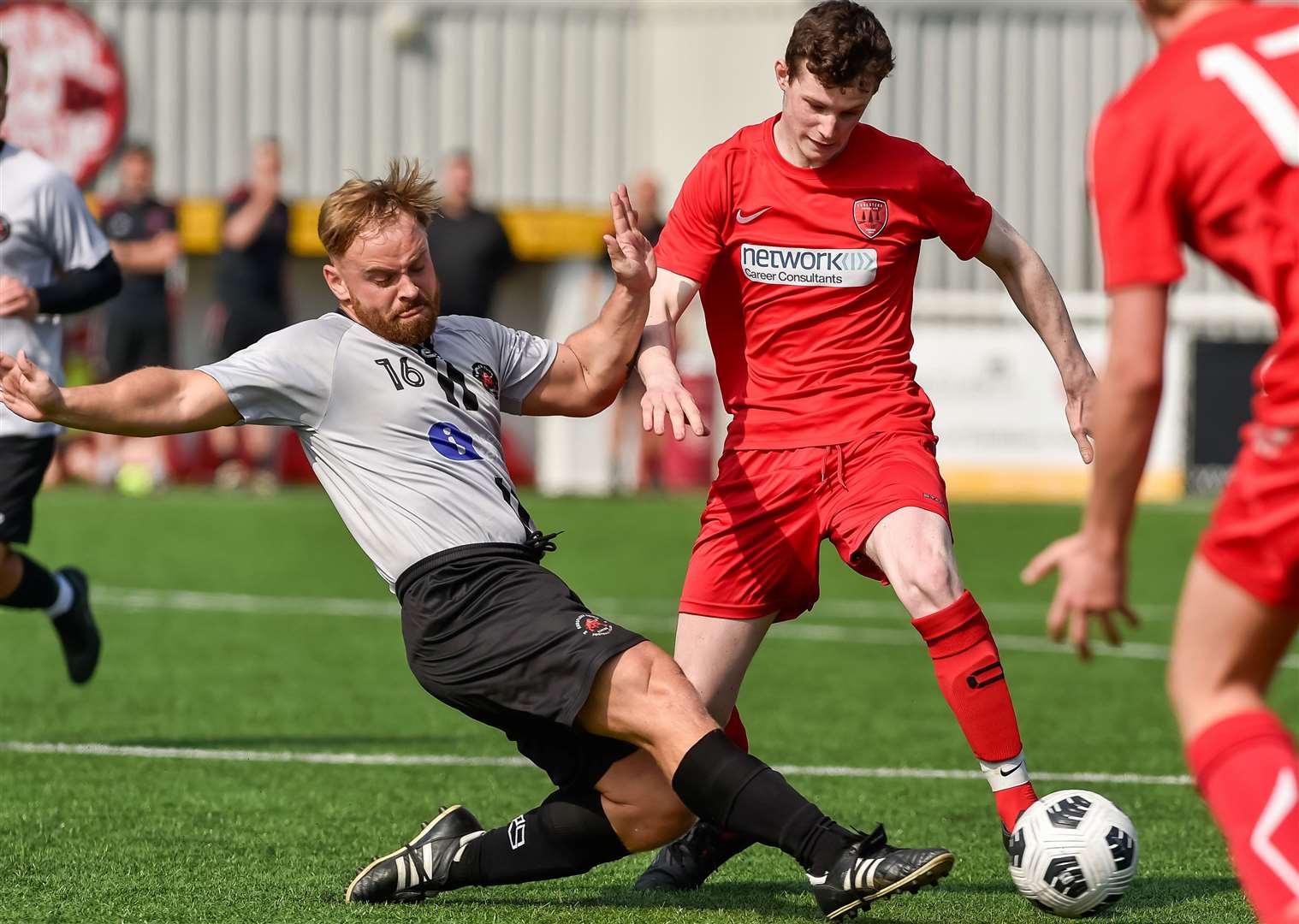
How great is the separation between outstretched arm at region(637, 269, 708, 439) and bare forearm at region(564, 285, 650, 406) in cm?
7

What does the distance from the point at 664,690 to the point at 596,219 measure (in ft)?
58.2

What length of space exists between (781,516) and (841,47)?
1217 mm

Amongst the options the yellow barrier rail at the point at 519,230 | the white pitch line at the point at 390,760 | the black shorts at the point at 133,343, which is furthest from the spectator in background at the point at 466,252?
the white pitch line at the point at 390,760

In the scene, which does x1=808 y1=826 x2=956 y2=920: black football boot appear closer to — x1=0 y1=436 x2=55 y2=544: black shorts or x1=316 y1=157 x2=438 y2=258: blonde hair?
x1=316 y1=157 x2=438 y2=258: blonde hair

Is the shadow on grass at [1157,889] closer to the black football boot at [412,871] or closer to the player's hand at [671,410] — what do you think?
the black football boot at [412,871]

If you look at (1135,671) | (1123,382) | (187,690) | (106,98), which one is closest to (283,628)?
(187,690)

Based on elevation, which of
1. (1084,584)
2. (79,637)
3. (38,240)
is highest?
(1084,584)

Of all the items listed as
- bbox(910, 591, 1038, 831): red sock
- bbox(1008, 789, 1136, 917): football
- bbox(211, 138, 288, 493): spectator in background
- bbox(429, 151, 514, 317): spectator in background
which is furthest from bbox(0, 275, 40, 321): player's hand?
bbox(211, 138, 288, 493): spectator in background

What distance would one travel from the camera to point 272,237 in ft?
54.0

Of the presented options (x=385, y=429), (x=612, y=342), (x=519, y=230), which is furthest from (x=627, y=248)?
(x=519, y=230)

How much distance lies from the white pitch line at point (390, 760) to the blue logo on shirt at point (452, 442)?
2320 millimetres

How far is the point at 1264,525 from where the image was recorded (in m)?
3.03

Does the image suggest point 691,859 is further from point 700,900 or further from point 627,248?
point 627,248

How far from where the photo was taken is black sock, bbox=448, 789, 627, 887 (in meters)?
4.67
